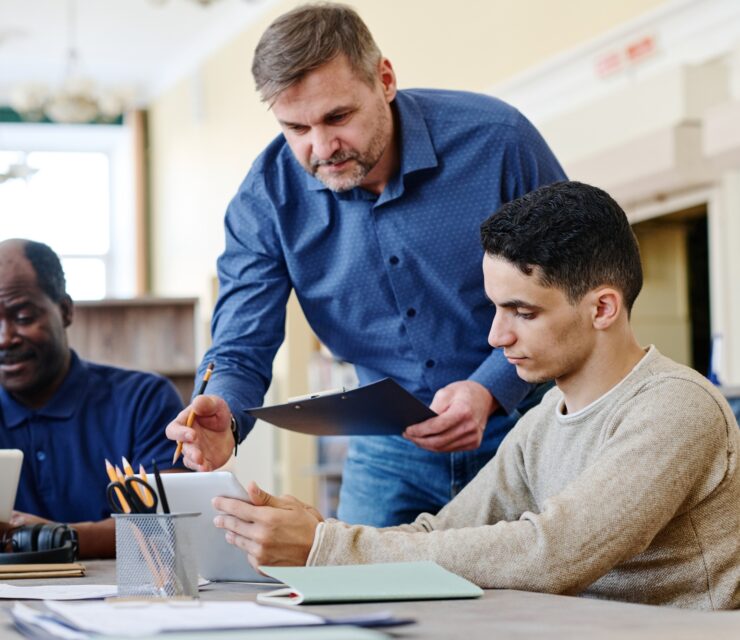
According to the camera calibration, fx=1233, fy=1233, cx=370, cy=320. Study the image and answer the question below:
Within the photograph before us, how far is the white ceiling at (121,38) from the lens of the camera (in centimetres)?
889

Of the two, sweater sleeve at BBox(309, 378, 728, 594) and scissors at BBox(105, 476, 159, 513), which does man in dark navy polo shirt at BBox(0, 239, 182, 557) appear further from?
sweater sleeve at BBox(309, 378, 728, 594)

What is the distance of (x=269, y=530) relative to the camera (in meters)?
1.35

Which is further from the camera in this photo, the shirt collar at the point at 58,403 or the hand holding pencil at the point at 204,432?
the shirt collar at the point at 58,403

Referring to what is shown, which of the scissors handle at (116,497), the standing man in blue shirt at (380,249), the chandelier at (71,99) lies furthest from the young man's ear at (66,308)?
the chandelier at (71,99)

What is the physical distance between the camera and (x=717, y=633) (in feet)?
3.08

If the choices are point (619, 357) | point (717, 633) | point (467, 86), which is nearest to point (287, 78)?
point (619, 357)

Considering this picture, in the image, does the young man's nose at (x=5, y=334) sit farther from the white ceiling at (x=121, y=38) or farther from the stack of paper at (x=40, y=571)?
the white ceiling at (x=121, y=38)

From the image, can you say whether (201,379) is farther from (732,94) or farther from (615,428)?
(732,94)

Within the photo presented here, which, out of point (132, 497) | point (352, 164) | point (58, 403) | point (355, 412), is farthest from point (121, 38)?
point (132, 497)

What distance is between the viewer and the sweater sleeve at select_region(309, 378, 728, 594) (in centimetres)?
127

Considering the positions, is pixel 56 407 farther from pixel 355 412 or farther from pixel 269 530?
pixel 269 530

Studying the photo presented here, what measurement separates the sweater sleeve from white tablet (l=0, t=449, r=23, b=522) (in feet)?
2.05

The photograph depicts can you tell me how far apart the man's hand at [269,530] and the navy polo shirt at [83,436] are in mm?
908

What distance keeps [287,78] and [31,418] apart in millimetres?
924
